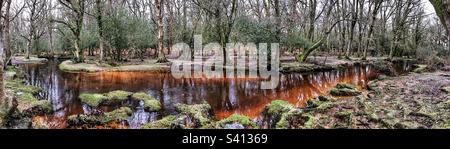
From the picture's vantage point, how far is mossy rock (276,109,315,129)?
8.77 m

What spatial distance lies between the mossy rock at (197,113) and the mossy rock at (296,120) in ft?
7.23

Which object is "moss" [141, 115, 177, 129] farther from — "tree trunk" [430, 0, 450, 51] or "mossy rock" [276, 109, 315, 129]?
"tree trunk" [430, 0, 450, 51]

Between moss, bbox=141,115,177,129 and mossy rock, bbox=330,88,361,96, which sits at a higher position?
mossy rock, bbox=330,88,361,96

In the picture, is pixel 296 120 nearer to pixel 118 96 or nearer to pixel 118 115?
pixel 118 115

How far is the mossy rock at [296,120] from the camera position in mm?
8770

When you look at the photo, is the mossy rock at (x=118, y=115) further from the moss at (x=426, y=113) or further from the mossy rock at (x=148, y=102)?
the moss at (x=426, y=113)

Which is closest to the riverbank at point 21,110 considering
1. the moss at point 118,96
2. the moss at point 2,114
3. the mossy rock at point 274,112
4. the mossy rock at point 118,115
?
the moss at point 2,114

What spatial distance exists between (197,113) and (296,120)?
312cm

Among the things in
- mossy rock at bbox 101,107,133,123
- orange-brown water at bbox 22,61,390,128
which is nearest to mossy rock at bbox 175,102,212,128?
orange-brown water at bbox 22,61,390,128

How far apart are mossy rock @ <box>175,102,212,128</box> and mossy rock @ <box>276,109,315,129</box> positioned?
2.20 metres

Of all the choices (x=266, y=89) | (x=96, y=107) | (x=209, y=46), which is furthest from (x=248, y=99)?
(x=209, y=46)

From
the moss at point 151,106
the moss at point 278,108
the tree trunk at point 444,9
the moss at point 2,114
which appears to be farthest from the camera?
the moss at point 151,106

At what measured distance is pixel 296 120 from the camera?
371 inches

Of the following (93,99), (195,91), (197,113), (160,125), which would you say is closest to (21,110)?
(93,99)
